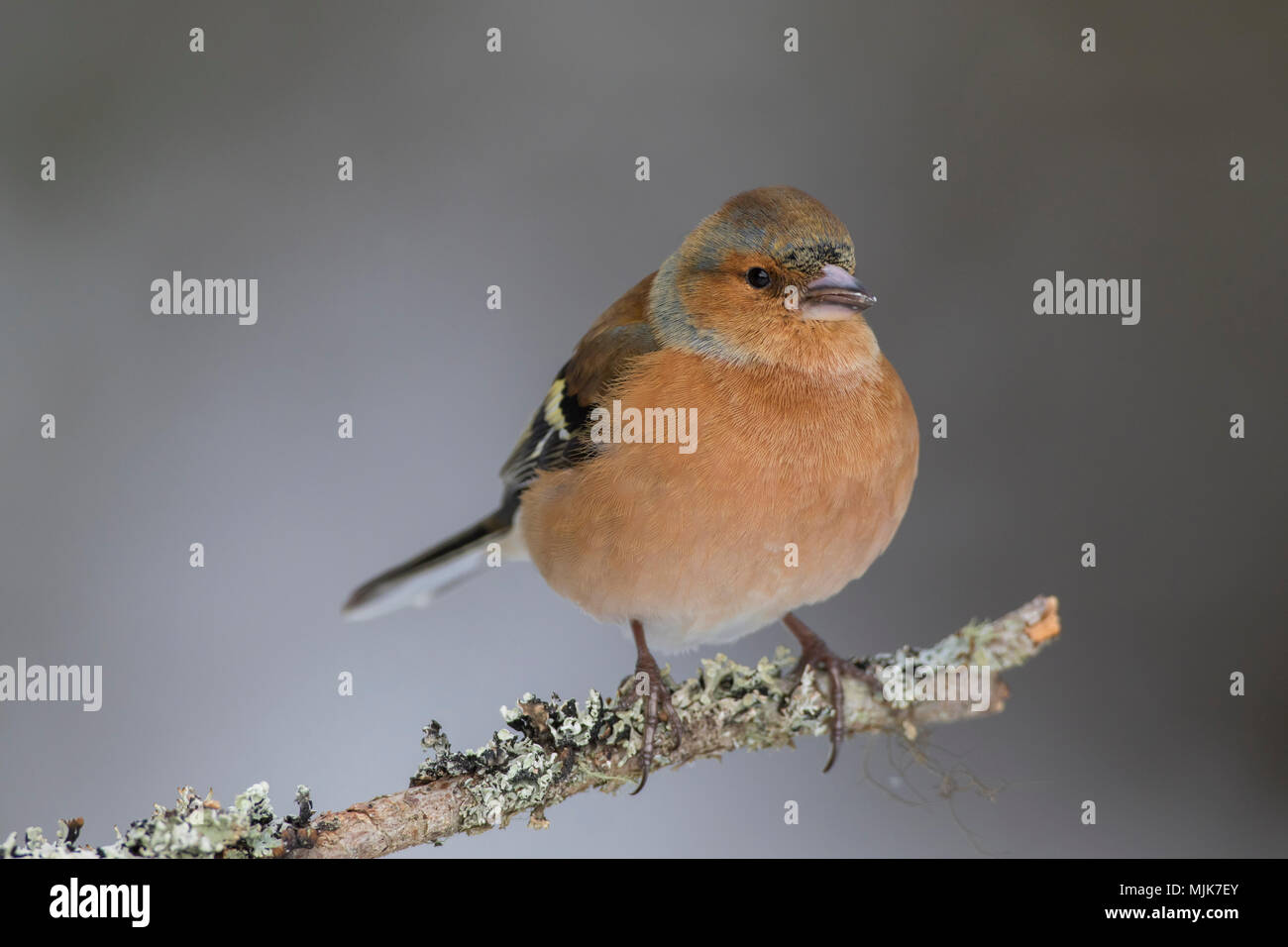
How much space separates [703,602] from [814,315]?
683 mm

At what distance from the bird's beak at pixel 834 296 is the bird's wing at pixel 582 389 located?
0.42 meters

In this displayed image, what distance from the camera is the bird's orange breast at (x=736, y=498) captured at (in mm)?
2424

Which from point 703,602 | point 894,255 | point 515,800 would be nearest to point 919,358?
point 894,255

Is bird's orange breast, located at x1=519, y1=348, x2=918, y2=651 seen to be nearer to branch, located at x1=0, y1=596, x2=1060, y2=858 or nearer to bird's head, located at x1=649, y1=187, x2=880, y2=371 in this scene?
bird's head, located at x1=649, y1=187, x2=880, y2=371

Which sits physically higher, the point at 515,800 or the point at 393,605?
the point at 393,605

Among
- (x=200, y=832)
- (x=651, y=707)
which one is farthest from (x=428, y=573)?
(x=200, y=832)

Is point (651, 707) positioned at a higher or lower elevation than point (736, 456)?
lower

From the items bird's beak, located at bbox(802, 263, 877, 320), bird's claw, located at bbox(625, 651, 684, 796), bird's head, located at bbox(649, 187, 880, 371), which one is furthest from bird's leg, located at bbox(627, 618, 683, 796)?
bird's beak, located at bbox(802, 263, 877, 320)

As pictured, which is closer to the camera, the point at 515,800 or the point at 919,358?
the point at 515,800

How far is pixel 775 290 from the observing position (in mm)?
2588

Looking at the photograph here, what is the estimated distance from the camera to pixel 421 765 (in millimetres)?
2150

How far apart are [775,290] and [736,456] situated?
0.42 metres

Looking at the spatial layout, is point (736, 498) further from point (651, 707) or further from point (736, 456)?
point (651, 707)

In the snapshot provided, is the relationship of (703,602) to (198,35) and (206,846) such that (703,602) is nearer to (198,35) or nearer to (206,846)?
(206,846)
